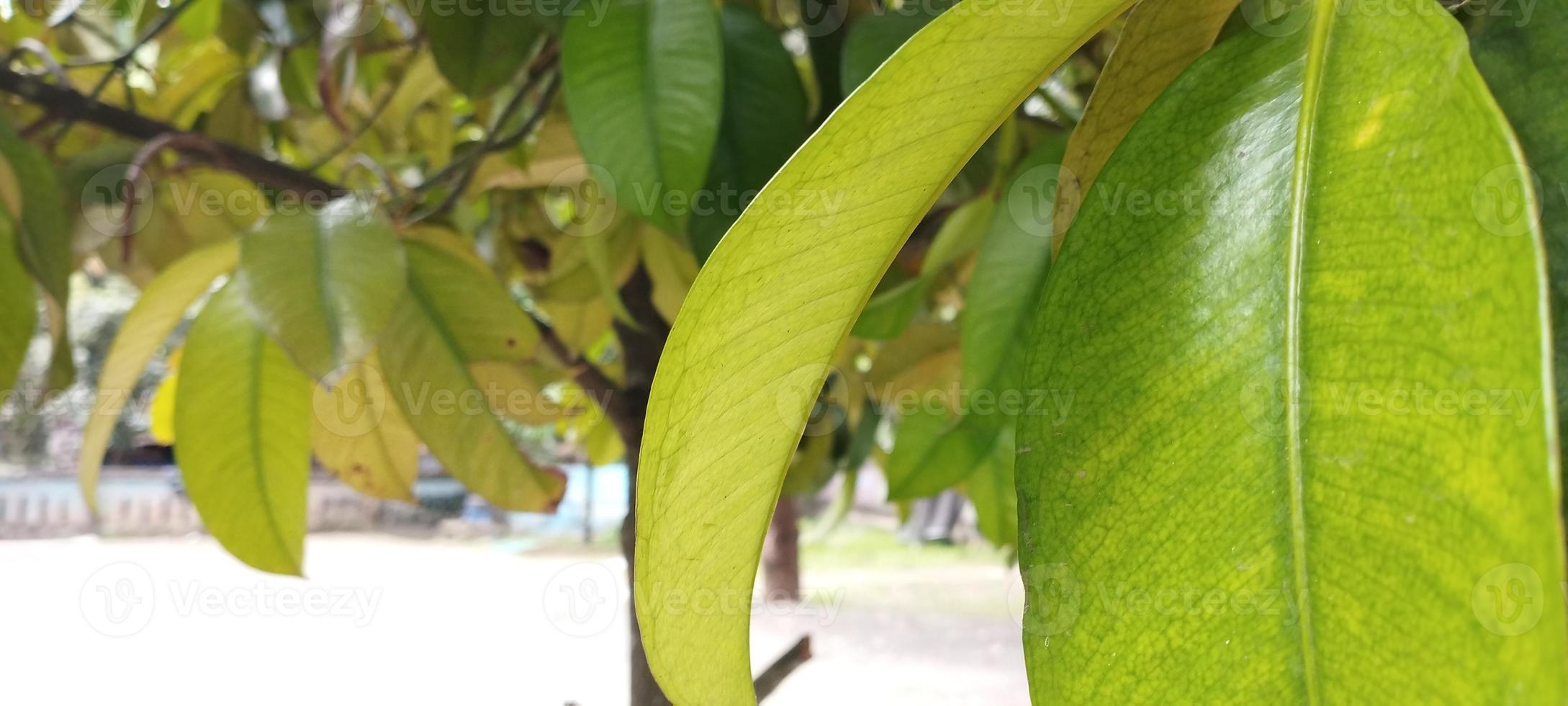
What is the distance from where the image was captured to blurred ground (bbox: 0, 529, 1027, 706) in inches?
31.9

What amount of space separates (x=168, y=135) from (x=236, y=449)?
147 mm

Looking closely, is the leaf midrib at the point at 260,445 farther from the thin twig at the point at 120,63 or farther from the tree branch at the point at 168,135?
the thin twig at the point at 120,63

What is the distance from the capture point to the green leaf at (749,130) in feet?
1.09

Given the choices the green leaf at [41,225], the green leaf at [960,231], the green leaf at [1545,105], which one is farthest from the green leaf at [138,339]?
the green leaf at [1545,105]

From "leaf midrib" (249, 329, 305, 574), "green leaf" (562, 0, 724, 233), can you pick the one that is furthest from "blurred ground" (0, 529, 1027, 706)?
"green leaf" (562, 0, 724, 233)

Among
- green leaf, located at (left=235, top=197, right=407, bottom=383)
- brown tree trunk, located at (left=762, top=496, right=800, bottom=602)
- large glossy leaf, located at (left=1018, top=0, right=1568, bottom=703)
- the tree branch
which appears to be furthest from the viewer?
brown tree trunk, located at (left=762, top=496, right=800, bottom=602)

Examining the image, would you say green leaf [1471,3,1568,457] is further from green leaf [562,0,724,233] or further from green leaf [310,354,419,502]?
green leaf [310,354,419,502]

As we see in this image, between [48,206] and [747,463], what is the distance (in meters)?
0.34

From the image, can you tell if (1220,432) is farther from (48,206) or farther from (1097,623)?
(48,206)

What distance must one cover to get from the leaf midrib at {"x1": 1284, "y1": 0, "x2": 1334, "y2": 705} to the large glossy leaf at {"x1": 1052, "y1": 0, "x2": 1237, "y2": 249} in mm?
35

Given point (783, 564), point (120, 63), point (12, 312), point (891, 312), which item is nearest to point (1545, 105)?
point (891, 312)

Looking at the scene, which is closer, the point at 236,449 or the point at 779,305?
the point at 779,305

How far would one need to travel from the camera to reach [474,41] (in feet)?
1.23

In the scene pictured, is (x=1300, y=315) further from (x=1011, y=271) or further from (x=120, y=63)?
→ (x=120, y=63)
